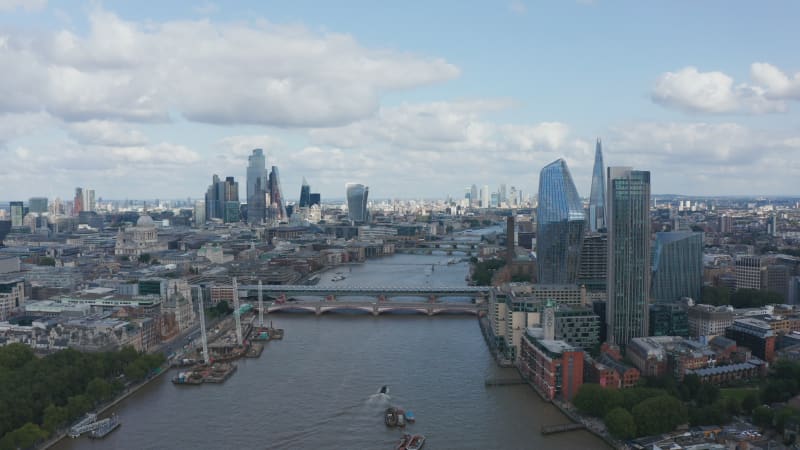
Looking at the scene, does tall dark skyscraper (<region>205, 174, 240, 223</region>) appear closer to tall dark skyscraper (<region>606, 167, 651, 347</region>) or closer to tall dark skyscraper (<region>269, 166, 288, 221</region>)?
tall dark skyscraper (<region>269, 166, 288, 221</region>)

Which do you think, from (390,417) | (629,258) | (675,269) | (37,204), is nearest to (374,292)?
(675,269)

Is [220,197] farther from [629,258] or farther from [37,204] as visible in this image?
[629,258]

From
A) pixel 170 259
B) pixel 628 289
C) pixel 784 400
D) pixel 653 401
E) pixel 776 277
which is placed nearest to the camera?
pixel 653 401

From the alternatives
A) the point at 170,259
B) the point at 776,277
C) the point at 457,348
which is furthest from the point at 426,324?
the point at 170,259

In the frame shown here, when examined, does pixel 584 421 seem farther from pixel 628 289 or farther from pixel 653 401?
pixel 628 289

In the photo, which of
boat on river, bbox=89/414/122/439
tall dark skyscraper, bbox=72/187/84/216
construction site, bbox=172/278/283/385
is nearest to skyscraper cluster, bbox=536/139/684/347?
construction site, bbox=172/278/283/385

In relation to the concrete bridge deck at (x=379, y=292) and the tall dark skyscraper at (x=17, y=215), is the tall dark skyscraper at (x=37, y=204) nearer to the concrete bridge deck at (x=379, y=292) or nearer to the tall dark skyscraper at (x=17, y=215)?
the tall dark skyscraper at (x=17, y=215)

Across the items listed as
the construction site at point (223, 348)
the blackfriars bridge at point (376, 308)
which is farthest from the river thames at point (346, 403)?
the blackfriars bridge at point (376, 308)
